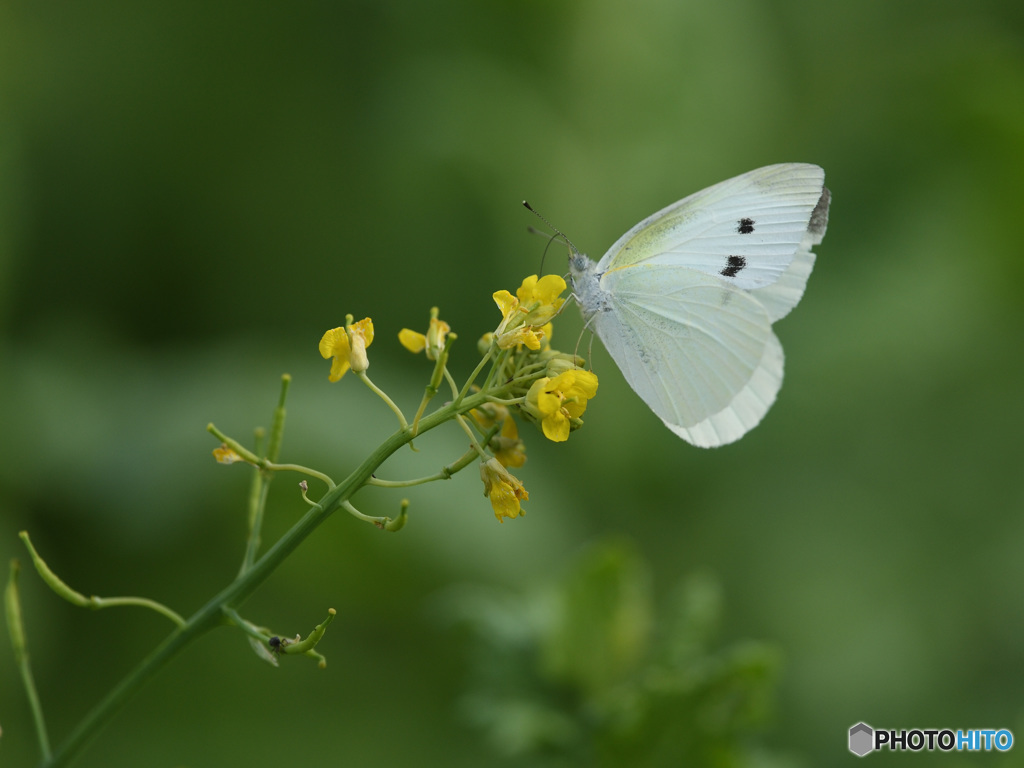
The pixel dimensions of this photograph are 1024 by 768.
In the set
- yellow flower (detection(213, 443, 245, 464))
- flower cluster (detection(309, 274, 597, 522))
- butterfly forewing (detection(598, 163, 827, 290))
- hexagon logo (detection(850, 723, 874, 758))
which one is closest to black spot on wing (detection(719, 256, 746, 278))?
butterfly forewing (detection(598, 163, 827, 290))

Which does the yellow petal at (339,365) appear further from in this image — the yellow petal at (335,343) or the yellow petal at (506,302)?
the yellow petal at (506,302)

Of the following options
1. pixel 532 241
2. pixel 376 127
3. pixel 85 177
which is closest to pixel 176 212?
pixel 85 177

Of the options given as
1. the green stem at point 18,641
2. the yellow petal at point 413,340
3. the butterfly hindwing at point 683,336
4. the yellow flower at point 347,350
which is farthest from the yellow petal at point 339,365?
Result: the butterfly hindwing at point 683,336

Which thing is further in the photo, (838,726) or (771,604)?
(771,604)

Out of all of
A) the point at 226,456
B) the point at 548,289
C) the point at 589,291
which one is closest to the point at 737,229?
the point at 589,291

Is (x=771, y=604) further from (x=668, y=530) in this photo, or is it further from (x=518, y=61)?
(x=518, y=61)

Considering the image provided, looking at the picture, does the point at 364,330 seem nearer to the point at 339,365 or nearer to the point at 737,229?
the point at 339,365
